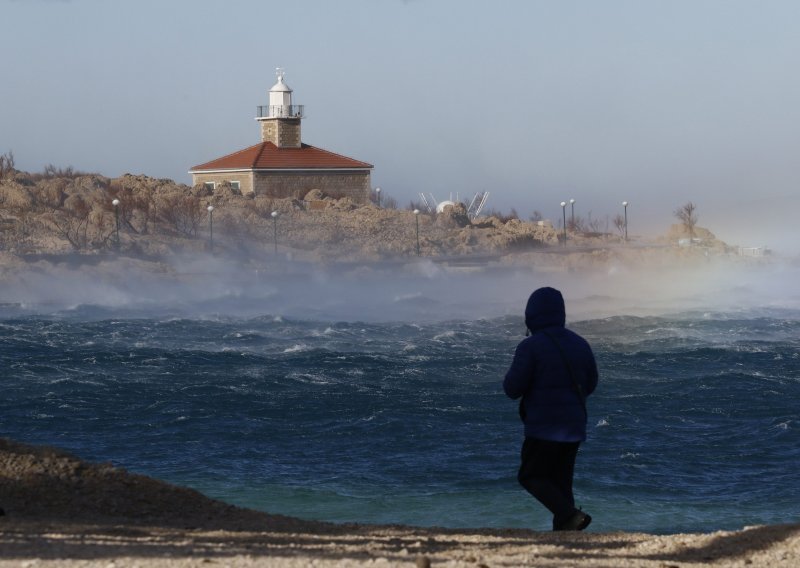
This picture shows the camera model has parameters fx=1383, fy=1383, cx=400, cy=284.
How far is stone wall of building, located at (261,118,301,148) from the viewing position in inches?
3477

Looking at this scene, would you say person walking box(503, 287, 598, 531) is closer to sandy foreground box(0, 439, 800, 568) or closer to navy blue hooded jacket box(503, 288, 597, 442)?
navy blue hooded jacket box(503, 288, 597, 442)

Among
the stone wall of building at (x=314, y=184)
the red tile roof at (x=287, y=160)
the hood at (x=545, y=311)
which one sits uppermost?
the red tile roof at (x=287, y=160)

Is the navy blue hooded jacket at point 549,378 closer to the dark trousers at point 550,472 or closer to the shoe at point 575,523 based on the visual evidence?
the dark trousers at point 550,472

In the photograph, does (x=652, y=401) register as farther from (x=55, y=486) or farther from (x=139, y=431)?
(x=55, y=486)

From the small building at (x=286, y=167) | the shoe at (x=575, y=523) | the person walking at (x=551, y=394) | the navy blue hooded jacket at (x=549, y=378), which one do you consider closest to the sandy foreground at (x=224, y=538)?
the shoe at (x=575, y=523)

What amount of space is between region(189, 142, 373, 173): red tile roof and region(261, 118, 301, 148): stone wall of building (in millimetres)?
401

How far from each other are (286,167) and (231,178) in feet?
14.5

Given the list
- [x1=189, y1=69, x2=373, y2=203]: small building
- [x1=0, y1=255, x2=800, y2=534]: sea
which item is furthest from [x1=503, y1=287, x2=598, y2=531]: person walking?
[x1=189, y1=69, x2=373, y2=203]: small building

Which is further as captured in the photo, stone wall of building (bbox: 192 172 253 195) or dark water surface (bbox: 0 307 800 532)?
stone wall of building (bbox: 192 172 253 195)

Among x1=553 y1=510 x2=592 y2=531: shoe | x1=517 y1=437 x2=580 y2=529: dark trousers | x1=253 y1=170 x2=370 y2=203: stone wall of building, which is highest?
x1=253 y1=170 x2=370 y2=203: stone wall of building

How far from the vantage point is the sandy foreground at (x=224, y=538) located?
717 centimetres

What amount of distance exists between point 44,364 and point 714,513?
21830mm

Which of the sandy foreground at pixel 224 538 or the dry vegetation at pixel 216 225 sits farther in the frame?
the dry vegetation at pixel 216 225

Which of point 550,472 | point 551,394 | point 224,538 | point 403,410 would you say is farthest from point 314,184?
point 224,538
